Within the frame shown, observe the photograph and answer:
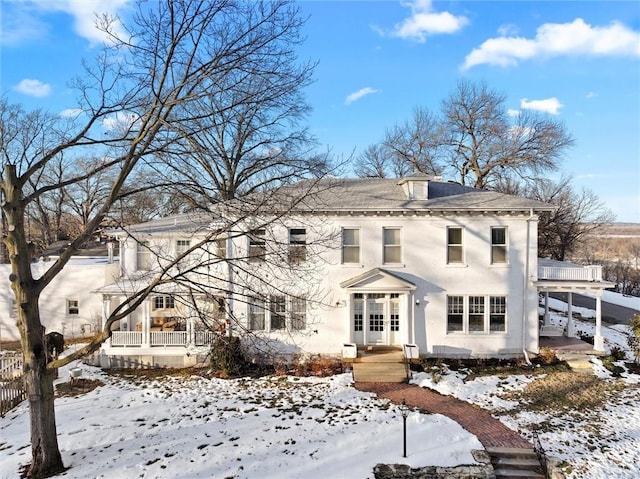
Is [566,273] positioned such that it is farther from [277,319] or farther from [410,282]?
[277,319]

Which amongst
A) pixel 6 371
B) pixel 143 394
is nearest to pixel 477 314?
pixel 143 394

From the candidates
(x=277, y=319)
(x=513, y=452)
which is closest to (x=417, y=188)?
(x=277, y=319)

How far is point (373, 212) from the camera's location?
15797 mm

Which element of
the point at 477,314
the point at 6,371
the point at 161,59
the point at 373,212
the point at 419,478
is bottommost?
the point at 419,478

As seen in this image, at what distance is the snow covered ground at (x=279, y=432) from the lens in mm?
8539

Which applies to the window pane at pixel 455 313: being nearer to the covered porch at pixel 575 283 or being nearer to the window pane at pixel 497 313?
the window pane at pixel 497 313

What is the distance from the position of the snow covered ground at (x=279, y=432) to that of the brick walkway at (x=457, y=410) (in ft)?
1.24

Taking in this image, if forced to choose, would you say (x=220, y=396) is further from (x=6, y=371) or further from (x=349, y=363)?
(x=6, y=371)

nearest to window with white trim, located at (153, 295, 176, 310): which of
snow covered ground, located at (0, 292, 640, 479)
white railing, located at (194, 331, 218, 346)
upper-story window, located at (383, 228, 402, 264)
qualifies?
white railing, located at (194, 331, 218, 346)

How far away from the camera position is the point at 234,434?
32.5ft

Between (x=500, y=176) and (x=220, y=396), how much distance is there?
98.2 ft

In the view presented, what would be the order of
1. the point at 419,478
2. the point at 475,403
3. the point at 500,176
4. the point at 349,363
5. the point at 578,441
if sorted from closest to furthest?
1. the point at 419,478
2. the point at 578,441
3. the point at 475,403
4. the point at 349,363
5. the point at 500,176

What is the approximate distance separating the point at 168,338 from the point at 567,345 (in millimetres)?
16805

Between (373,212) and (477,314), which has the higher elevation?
(373,212)
